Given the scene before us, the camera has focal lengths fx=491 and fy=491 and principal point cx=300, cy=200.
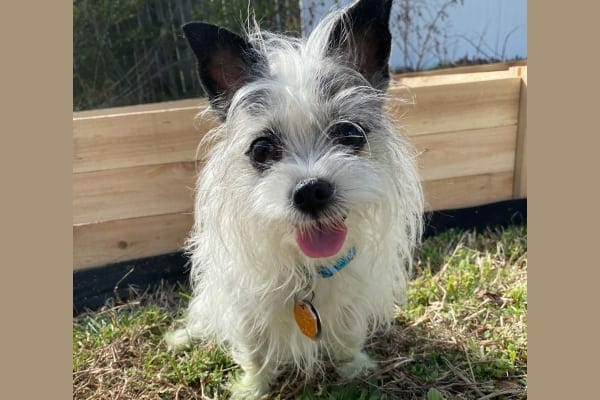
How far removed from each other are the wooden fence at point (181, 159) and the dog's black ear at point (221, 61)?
0.86 meters

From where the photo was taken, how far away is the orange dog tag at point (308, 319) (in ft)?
5.47

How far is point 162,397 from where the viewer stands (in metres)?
1.95

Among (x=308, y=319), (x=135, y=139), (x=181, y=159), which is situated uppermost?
(x=135, y=139)

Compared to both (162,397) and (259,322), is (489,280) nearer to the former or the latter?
(259,322)

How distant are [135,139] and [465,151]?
181 cm

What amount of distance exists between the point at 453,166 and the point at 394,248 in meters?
1.21

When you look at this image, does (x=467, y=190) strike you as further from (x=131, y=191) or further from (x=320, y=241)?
(x=131, y=191)

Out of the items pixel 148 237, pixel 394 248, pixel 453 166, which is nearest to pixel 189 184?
pixel 148 237

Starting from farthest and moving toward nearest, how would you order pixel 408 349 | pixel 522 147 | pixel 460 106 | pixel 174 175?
pixel 522 147 → pixel 460 106 → pixel 174 175 → pixel 408 349

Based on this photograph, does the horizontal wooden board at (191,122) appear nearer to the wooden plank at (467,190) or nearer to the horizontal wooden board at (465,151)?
the horizontal wooden board at (465,151)

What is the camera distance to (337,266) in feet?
5.47

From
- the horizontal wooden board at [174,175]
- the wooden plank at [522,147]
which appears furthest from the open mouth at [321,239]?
the wooden plank at [522,147]

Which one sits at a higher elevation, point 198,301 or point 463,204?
point 463,204

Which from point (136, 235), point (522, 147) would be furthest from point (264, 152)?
point (522, 147)
